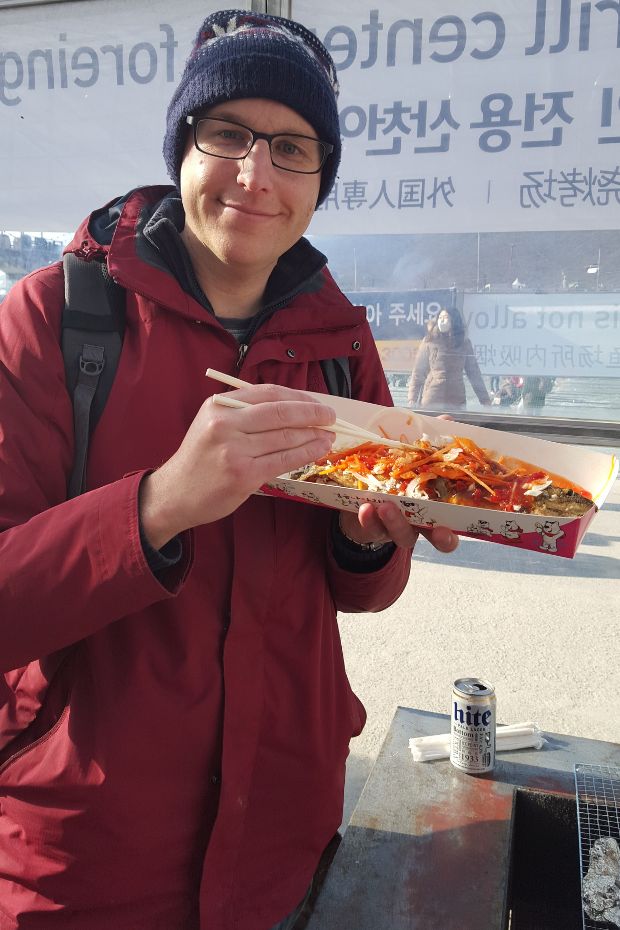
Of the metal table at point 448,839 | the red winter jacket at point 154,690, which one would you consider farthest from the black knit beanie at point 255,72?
the metal table at point 448,839

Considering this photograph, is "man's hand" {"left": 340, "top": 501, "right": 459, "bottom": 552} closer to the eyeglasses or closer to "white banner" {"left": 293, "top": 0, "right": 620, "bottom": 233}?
the eyeglasses

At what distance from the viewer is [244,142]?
1460 millimetres

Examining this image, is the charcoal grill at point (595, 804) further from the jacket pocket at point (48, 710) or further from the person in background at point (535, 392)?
the person in background at point (535, 392)

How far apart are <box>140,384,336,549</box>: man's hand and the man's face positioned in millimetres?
462

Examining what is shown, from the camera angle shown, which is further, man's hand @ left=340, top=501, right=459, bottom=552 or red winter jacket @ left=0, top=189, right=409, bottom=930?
man's hand @ left=340, top=501, right=459, bottom=552

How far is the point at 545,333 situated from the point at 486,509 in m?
2.67

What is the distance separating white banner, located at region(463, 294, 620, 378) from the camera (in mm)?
3652

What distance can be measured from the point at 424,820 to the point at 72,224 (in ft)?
11.9

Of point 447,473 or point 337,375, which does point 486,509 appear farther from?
point 337,375

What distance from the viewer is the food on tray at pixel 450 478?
157 centimetres

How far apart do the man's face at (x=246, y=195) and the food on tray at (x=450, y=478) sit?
50 centimetres

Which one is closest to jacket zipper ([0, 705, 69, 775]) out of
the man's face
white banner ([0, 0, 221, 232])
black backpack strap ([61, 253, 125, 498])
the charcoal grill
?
black backpack strap ([61, 253, 125, 498])

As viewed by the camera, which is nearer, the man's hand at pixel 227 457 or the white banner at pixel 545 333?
the man's hand at pixel 227 457

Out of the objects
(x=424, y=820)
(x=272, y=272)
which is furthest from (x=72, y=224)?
(x=424, y=820)
